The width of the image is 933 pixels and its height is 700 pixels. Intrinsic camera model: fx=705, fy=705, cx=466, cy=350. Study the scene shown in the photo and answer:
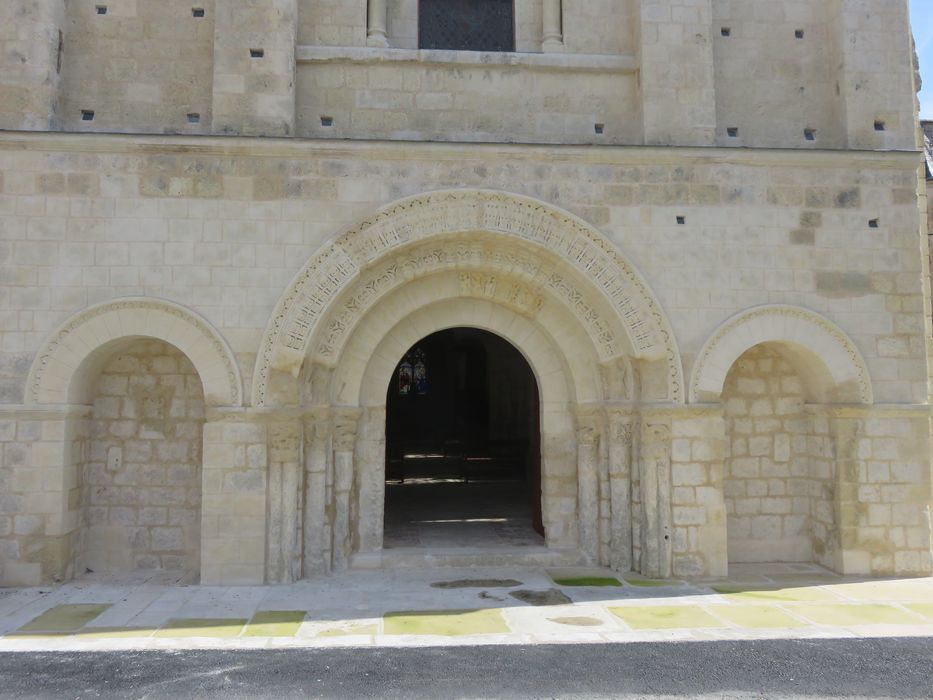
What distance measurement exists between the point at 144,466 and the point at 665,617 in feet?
17.3

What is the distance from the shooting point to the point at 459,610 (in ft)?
19.7

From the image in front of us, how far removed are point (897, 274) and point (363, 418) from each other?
5.87 m

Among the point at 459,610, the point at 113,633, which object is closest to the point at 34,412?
the point at 113,633

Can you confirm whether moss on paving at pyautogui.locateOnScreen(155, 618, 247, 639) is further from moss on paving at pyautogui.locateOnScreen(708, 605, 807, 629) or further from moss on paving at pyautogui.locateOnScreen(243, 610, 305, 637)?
moss on paving at pyautogui.locateOnScreen(708, 605, 807, 629)

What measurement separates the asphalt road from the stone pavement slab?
0.20 meters

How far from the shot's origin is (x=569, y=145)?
23.5 feet

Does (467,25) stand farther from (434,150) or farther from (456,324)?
(456,324)

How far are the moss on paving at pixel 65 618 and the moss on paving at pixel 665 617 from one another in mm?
4348

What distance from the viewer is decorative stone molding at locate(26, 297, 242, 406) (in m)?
6.68

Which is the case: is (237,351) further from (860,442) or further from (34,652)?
(860,442)

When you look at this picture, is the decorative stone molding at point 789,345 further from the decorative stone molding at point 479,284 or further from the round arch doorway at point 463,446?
the round arch doorway at point 463,446

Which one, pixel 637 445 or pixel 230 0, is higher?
pixel 230 0

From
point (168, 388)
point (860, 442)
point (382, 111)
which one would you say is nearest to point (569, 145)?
point (382, 111)

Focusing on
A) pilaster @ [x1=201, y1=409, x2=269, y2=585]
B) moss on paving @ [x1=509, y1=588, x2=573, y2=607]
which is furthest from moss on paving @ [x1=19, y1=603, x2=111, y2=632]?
moss on paving @ [x1=509, y1=588, x2=573, y2=607]
